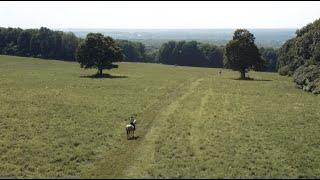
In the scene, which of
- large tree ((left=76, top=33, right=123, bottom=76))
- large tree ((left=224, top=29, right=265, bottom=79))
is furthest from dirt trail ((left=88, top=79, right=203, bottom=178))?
large tree ((left=224, top=29, right=265, bottom=79))

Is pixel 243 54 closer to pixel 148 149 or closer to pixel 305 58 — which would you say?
pixel 305 58

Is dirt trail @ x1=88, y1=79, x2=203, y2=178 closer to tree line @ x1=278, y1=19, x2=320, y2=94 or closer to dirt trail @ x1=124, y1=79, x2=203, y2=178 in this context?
dirt trail @ x1=124, y1=79, x2=203, y2=178

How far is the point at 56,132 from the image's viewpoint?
39.2m

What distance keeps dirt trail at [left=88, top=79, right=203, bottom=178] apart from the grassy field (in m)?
0.07

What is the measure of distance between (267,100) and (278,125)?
1818 cm

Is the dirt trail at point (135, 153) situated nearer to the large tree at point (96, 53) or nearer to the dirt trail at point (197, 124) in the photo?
the dirt trail at point (197, 124)

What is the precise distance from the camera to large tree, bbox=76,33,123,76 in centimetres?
9512

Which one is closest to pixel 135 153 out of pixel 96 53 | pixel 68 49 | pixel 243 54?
pixel 96 53

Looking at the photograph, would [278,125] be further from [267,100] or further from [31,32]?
[31,32]

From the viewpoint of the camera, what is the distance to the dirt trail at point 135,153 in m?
28.7

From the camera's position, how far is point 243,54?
95.6m

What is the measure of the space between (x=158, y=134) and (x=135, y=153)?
656 cm

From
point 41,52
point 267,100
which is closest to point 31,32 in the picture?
point 41,52

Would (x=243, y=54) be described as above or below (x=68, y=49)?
above
